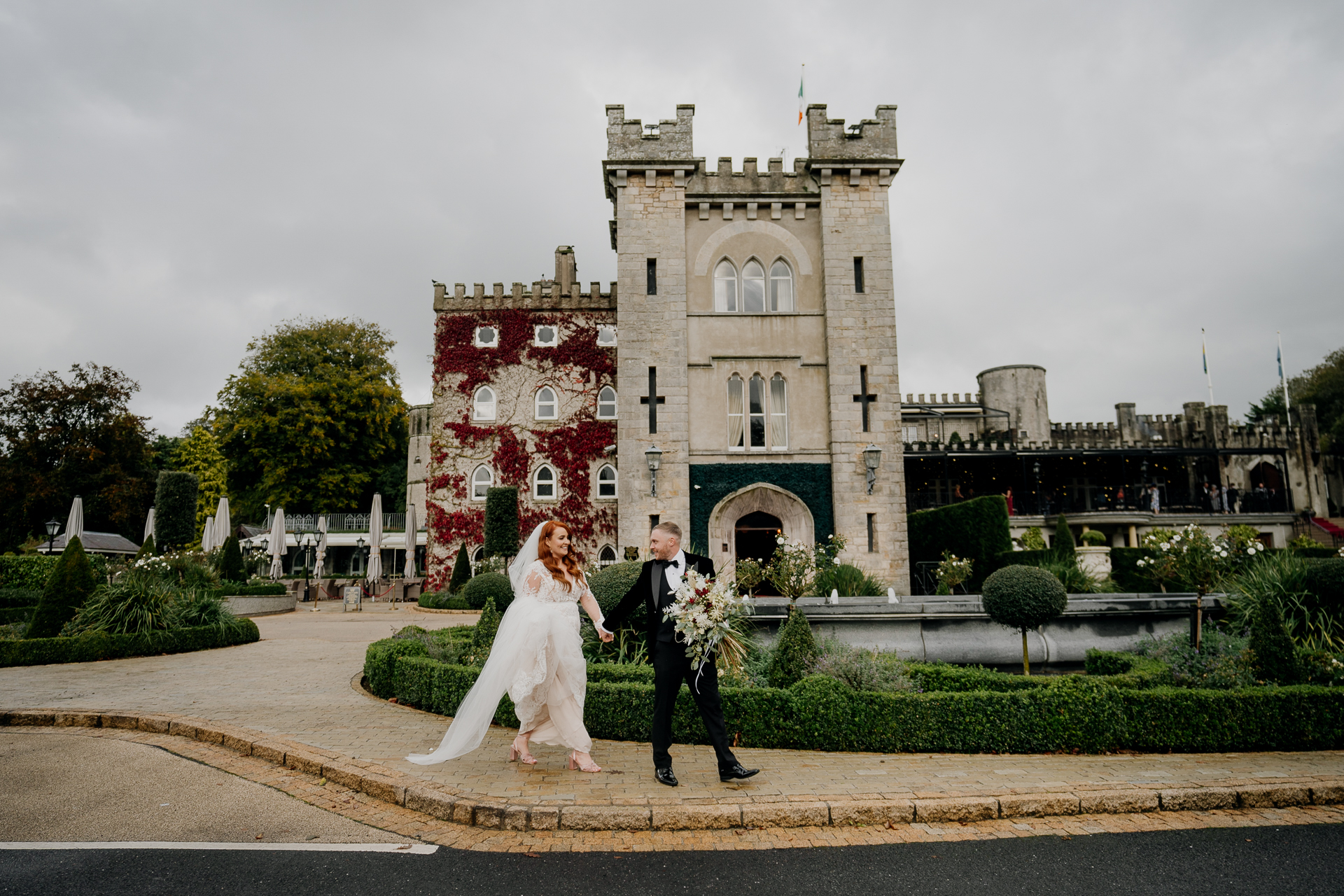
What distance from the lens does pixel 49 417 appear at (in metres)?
37.5

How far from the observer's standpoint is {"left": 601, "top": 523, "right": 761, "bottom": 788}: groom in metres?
5.41

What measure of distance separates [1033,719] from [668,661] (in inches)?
134

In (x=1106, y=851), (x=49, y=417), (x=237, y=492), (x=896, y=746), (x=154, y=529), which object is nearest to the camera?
(x=1106, y=851)

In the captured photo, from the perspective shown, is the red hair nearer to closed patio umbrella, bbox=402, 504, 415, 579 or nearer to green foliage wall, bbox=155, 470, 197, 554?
green foliage wall, bbox=155, 470, 197, 554

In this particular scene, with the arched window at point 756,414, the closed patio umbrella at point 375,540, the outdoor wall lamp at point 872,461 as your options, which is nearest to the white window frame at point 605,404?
the arched window at point 756,414

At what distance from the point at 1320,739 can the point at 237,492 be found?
1898 inches

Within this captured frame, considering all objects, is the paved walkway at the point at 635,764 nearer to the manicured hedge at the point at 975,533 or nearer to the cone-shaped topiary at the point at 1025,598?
the cone-shaped topiary at the point at 1025,598

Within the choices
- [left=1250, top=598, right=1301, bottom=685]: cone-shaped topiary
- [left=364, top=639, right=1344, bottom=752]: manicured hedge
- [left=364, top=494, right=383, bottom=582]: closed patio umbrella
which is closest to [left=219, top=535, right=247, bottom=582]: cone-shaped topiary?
[left=364, top=494, right=383, bottom=582]: closed patio umbrella

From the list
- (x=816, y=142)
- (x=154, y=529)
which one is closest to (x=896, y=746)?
(x=816, y=142)

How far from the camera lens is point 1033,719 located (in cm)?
640

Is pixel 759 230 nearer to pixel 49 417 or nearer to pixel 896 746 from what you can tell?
pixel 896 746

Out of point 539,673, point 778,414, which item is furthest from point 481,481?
point 539,673

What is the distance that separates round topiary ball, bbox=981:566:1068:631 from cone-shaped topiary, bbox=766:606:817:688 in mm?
2663

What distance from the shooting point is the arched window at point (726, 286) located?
22.5 m
